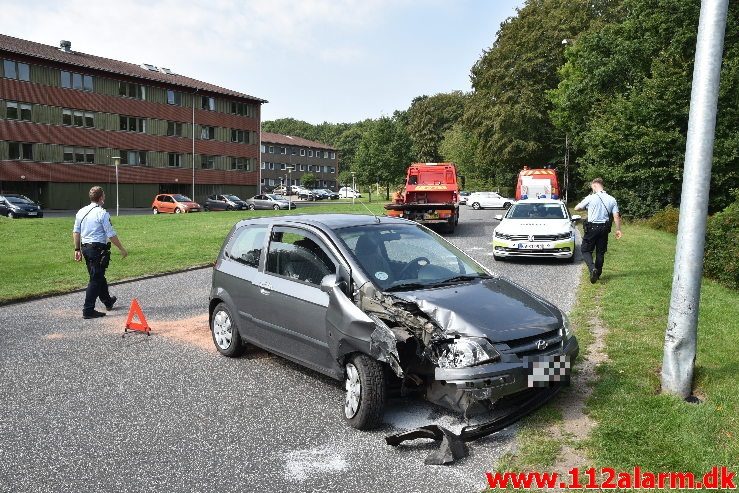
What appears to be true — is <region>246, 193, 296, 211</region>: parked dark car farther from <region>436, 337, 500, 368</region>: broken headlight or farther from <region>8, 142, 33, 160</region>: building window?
<region>436, 337, 500, 368</region>: broken headlight

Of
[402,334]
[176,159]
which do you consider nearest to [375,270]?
[402,334]

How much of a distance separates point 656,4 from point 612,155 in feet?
26.8

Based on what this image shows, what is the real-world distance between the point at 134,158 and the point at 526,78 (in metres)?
35.1

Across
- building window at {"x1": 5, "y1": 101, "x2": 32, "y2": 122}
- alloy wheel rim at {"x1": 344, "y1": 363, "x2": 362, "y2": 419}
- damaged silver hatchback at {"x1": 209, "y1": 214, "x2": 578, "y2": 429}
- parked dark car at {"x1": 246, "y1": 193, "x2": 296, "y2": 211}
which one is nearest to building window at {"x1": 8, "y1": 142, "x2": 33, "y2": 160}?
building window at {"x1": 5, "y1": 101, "x2": 32, "y2": 122}

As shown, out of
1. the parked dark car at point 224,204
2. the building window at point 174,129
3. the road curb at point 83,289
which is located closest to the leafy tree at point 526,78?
the parked dark car at point 224,204

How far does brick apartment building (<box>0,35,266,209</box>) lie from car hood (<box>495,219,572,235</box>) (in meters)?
43.8

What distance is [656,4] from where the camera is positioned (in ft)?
99.6

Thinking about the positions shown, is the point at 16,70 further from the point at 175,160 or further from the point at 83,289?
the point at 83,289

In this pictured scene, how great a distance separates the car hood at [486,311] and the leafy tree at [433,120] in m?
85.8

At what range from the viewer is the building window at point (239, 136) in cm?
6341

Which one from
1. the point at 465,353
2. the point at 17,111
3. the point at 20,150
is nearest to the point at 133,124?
the point at 17,111

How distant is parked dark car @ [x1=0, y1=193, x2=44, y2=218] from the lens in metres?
34.2

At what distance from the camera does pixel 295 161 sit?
10344 centimetres

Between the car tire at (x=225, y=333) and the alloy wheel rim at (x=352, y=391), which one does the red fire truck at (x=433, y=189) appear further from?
the alloy wheel rim at (x=352, y=391)
